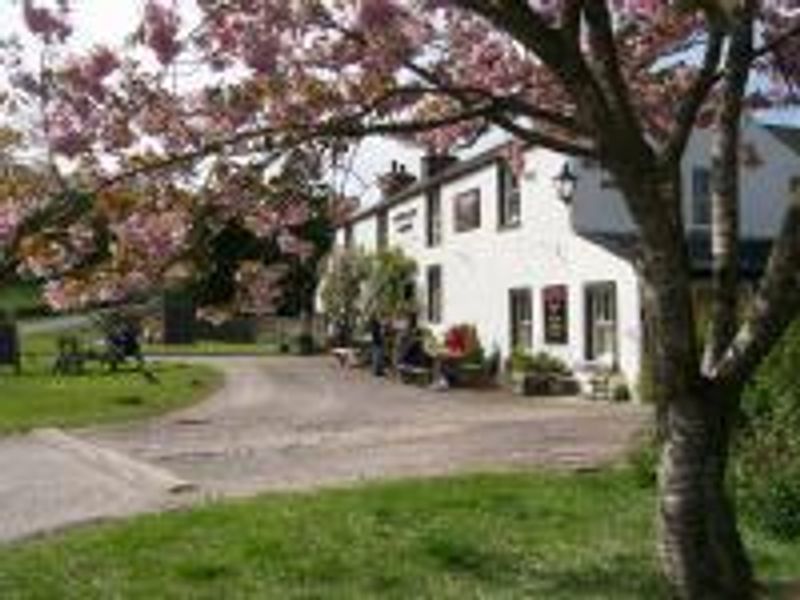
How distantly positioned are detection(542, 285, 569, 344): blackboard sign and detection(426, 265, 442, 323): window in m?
8.51

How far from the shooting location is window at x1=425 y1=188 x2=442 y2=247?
47344 millimetres

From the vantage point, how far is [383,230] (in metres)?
54.3

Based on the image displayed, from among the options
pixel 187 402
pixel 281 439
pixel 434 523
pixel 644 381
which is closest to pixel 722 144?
pixel 434 523

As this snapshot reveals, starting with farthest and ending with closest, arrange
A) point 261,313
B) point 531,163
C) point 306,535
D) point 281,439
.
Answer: point 531,163, point 281,439, point 306,535, point 261,313

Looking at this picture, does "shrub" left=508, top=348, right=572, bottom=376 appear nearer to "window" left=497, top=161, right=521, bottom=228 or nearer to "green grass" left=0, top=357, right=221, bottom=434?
"window" left=497, top=161, right=521, bottom=228

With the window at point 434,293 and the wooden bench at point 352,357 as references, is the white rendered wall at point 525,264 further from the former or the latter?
the wooden bench at point 352,357

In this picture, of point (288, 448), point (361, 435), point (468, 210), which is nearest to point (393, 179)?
point (288, 448)

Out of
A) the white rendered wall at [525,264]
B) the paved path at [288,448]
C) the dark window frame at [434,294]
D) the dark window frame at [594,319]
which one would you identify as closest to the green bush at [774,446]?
the paved path at [288,448]

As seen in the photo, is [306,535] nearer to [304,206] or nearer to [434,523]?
[434,523]

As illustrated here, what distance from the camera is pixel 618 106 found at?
9828 mm

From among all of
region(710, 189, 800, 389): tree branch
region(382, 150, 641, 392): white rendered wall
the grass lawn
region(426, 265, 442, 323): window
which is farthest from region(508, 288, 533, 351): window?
region(710, 189, 800, 389): tree branch

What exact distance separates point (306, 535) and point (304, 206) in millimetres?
3548

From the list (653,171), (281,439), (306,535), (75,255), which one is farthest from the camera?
(281,439)

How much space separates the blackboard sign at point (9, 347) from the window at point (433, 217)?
1160cm
